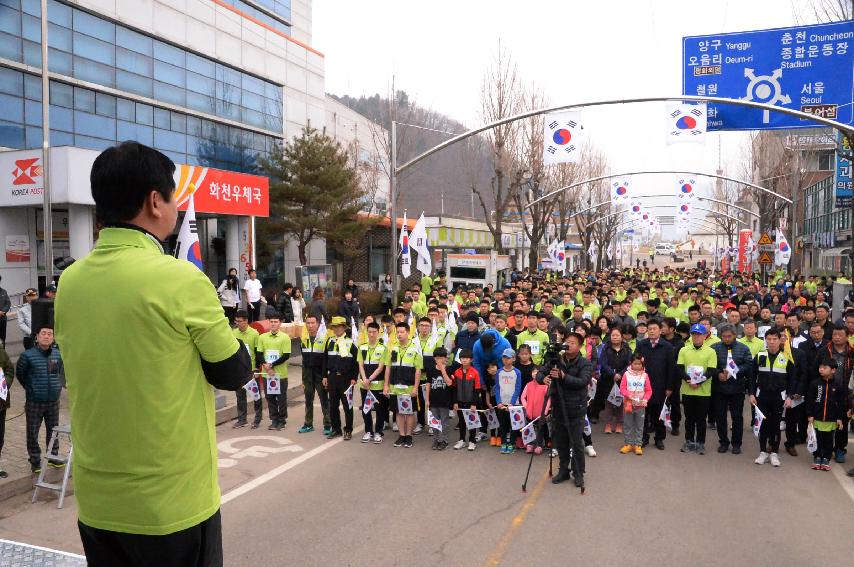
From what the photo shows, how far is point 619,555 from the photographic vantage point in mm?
5875

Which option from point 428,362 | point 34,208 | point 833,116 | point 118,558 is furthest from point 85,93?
point 118,558

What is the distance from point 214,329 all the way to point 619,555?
5.13 m

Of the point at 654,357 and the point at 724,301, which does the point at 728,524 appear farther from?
the point at 724,301

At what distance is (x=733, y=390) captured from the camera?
30.9 ft

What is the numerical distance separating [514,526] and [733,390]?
4.55 metres

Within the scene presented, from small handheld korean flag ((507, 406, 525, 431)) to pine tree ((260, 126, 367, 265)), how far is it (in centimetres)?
2016

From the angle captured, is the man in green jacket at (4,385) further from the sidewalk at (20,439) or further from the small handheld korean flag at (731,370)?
the small handheld korean flag at (731,370)

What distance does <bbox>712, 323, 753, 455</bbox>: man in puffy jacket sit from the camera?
9406mm

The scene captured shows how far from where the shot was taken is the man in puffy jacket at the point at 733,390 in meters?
9.41

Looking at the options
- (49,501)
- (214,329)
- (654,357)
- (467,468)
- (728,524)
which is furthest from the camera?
(654,357)

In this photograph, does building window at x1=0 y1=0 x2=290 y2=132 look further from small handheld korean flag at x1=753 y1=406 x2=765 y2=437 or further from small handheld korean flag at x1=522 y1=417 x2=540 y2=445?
small handheld korean flag at x1=753 y1=406 x2=765 y2=437

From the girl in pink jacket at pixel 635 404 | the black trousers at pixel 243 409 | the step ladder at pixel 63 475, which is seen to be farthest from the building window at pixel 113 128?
the girl in pink jacket at pixel 635 404

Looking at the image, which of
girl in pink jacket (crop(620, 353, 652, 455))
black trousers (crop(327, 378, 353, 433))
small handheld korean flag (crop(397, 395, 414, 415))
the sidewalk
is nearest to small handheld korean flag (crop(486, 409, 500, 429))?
small handheld korean flag (crop(397, 395, 414, 415))

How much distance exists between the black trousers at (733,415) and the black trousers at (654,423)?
768 millimetres
